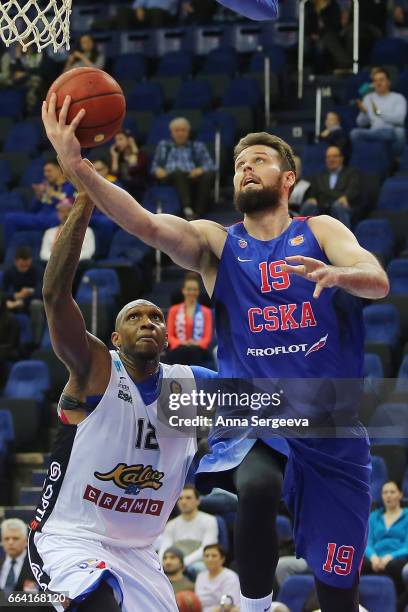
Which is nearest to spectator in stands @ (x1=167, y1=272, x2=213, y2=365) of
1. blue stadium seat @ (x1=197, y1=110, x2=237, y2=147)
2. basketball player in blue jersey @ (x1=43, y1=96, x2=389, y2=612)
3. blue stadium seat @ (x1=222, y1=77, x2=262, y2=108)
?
blue stadium seat @ (x1=197, y1=110, x2=237, y2=147)

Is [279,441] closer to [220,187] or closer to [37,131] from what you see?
[220,187]

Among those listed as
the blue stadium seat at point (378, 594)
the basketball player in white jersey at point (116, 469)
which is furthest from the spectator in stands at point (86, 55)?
the basketball player in white jersey at point (116, 469)

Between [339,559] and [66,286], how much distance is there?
1.64 metres

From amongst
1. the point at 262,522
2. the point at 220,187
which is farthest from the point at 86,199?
the point at 220,187

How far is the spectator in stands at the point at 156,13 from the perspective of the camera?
17938 millimetres

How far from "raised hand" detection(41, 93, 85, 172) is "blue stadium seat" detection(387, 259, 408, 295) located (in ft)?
21.8

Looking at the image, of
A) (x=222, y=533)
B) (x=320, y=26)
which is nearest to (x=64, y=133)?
(x=222, y=533)

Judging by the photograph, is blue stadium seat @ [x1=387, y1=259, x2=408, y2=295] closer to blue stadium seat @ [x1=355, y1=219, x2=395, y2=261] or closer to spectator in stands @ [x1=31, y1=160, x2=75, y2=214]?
blue stadium seat @ [x1=355, y1=219, x2=395, y2=261]

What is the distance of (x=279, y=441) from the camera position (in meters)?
5.32

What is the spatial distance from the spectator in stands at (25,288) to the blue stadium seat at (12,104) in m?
4.34

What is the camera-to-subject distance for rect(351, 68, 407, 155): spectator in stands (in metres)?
13.7

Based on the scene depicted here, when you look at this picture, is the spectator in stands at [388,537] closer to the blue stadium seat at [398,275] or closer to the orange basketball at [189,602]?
the orange basketball at [189,602]

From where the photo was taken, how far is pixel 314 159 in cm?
1362

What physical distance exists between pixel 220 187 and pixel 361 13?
3091mm
